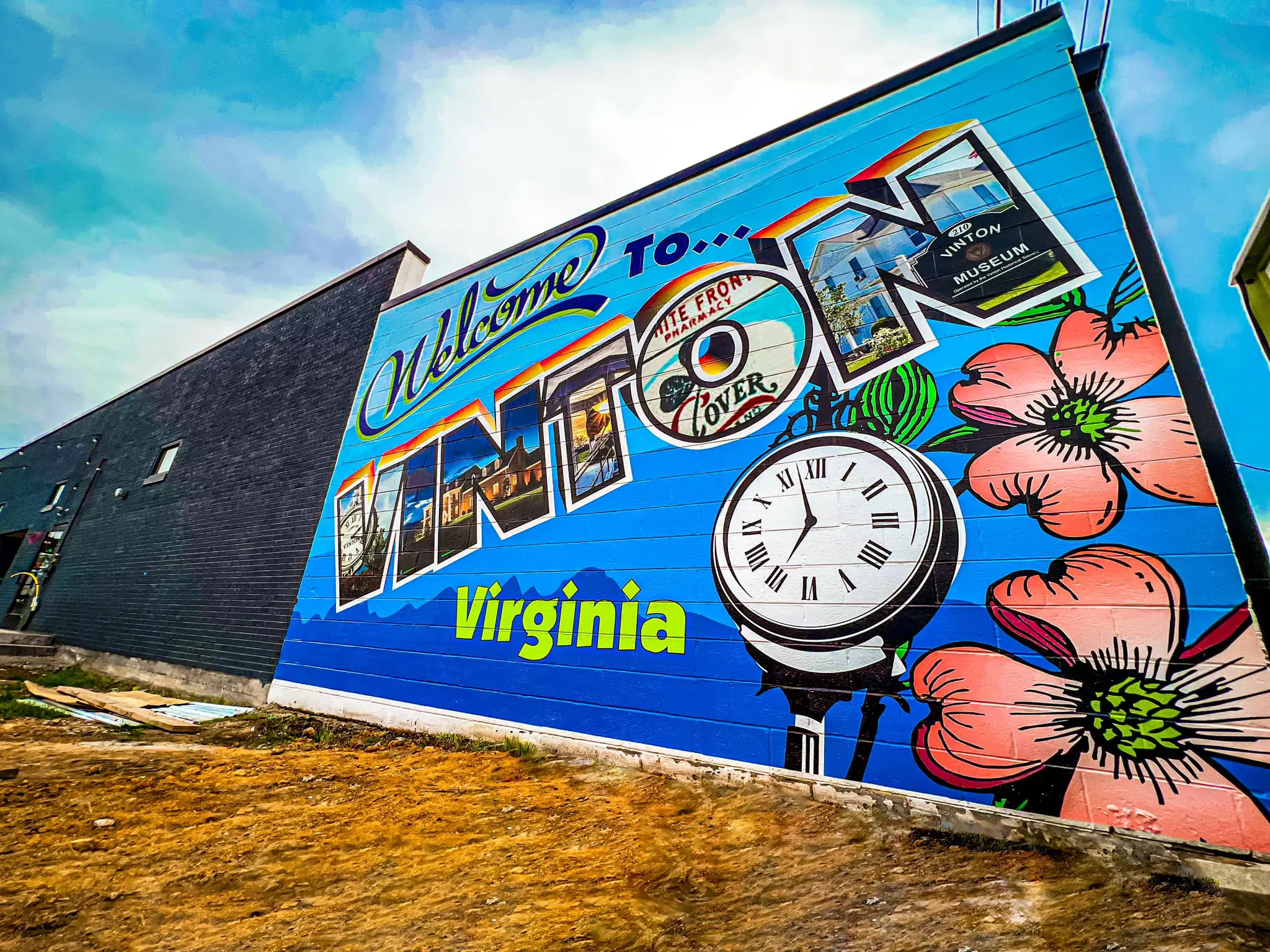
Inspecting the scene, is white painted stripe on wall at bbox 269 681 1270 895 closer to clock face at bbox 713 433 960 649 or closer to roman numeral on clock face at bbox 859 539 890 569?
clock face at bbox 713 433 960 649

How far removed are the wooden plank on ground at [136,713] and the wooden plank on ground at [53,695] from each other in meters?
0.05

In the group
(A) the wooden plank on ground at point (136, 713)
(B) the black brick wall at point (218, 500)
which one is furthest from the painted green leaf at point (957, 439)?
(B) the black brick wall at point (218, 500)

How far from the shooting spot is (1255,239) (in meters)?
2.29

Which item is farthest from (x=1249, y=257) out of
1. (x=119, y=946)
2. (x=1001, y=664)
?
(x=119, y=946)

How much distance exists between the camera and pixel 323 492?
7.34 m

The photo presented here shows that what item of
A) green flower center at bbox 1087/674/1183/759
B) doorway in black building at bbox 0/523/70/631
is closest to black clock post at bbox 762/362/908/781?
green flower center at bbox 1087/674/1183/759

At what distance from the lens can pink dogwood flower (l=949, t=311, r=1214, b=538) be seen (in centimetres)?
290

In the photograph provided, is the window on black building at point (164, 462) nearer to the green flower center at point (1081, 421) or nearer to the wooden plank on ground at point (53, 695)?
the wooden plank on ground at point (53, 695)

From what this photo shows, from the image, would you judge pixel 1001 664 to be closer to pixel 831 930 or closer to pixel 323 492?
pixel 831 930

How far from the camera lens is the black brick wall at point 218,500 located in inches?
296

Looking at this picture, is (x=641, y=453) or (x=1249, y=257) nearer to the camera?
(x=1249, y=257)

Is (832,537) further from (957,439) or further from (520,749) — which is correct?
(520,749)

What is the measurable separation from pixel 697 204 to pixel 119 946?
20.7ft

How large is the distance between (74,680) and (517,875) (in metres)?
10.7
